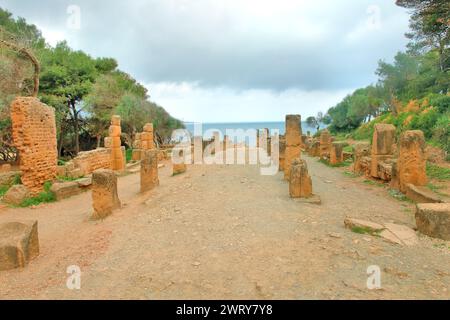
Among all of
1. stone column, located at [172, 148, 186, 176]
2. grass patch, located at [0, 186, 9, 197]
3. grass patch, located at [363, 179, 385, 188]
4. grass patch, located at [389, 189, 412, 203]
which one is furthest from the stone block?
grass patch, located at [0, 186, 9, 197]

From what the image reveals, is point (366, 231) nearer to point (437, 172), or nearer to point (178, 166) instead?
point (437, 172)

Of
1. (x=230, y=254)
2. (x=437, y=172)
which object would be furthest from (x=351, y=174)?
(x=230, y=254)

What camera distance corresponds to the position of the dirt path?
13.5 ft

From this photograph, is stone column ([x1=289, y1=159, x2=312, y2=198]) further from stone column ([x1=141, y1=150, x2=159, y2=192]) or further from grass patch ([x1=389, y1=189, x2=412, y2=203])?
stone column ([x1=141, y1=150, x2=159, y2=192])

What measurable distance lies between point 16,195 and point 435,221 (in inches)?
431

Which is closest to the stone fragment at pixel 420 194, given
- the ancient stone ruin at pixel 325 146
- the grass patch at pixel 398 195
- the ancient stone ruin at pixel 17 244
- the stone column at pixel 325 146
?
the grass patch at pixel 398 195

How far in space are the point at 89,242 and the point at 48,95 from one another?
17.2 meters

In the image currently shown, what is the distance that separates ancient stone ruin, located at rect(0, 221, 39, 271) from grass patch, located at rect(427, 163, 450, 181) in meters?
10.7

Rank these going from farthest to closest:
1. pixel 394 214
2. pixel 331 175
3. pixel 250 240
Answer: pixel 331 175 → pixel 394 214 → pixel 250 240

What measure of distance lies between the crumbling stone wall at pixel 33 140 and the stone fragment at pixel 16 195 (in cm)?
29
